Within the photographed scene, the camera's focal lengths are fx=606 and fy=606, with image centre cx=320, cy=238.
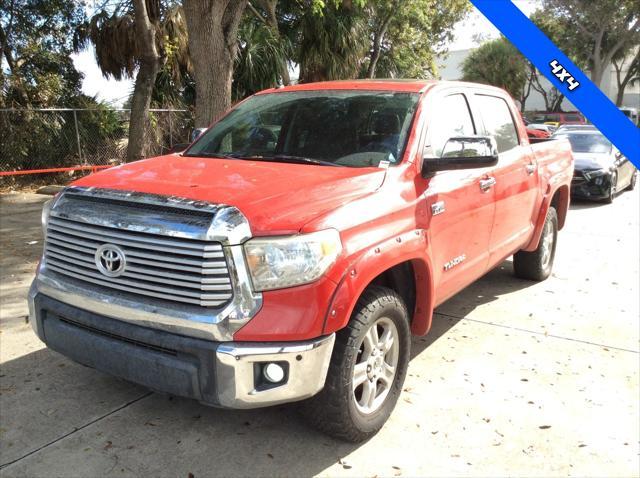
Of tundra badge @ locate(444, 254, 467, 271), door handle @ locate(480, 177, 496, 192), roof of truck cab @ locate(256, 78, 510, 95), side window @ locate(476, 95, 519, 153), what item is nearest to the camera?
tundra badge @ locate(444, 254, 467, 271)

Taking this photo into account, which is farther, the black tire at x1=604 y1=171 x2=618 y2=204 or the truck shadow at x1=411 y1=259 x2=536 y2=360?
the black tire at x1=604 y1=171 x2=618 y2=204

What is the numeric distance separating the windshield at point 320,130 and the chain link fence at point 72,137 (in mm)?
8439

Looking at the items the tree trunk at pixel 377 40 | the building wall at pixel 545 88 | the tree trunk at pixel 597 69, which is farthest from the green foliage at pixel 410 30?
the building wall at pixel 545 88

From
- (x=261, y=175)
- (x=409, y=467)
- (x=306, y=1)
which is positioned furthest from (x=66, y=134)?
(x=409, y=467)

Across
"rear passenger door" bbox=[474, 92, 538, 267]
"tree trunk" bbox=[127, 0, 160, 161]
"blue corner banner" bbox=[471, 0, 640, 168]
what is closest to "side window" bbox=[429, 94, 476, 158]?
"rear passenger door" bbox=[474, 92, 538, 267]

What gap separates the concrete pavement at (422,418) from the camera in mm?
3084

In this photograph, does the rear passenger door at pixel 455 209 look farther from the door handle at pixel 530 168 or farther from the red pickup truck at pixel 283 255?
the door handle at pixel 530 168

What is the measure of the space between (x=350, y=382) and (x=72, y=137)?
1224cm

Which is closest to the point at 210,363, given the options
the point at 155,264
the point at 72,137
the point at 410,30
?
the point at 155,264

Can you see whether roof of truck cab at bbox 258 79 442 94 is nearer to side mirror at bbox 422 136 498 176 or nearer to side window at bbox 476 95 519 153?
side mirror at bbox 422 136 498 176

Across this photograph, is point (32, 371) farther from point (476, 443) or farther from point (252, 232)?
point (476, 443)

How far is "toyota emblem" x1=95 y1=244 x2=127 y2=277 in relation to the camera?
2.92 m

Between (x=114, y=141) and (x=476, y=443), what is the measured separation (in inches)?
512

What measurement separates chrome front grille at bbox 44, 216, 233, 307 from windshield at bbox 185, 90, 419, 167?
1229mm
